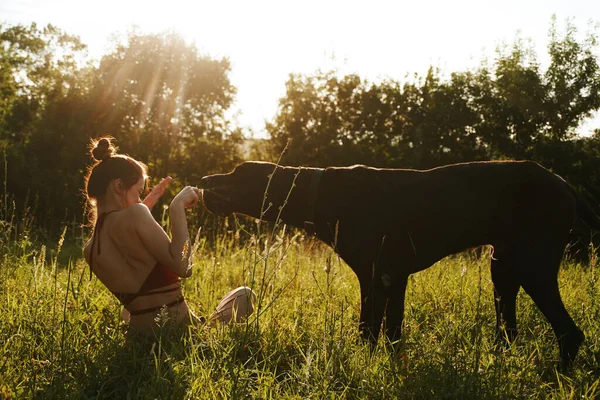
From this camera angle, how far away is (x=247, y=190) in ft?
13.4

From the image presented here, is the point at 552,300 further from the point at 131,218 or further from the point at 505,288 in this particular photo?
the point at 131,218

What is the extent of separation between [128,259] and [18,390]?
2.99ft

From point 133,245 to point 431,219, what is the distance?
2193 mm

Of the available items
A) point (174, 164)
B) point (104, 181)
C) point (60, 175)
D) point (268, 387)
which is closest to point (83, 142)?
point (60, 175)

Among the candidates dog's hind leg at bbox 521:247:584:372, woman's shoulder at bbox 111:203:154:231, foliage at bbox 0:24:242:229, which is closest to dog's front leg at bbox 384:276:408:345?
dog's hind leg at bbox 521:247:584:372

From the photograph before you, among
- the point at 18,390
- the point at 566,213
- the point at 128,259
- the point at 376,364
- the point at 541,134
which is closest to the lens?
the point at 18,390

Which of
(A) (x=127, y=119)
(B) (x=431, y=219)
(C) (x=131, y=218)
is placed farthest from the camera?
(A) (x=127, y=119)

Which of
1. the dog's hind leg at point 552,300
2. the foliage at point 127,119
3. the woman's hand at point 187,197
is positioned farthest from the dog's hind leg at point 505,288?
the foliage at point 127,119

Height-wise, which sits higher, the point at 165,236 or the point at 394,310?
the point at 165,236

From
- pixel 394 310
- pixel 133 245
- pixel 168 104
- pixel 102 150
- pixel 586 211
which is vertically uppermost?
pixel 168 104

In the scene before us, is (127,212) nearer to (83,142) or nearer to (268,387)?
(268,387)

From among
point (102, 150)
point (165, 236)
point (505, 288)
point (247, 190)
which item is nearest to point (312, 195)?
point (247, 190)

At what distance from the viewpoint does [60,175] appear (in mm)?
14406

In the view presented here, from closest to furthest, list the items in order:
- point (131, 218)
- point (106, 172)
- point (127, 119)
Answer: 1. point (131, 218)
2. point (106, 172)
3. point (127, 119)
